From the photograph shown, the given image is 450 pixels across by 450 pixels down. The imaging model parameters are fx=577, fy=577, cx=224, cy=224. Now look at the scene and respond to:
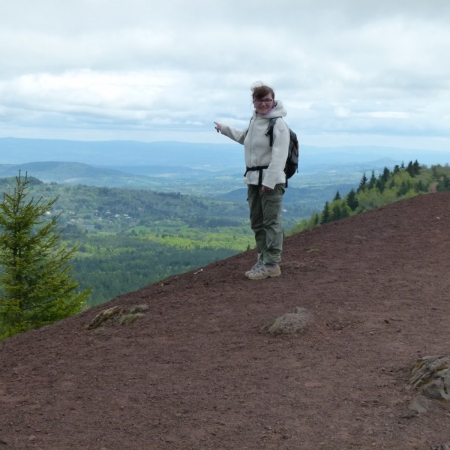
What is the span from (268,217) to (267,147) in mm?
1043

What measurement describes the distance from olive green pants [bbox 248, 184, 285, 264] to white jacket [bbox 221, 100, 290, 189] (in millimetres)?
246

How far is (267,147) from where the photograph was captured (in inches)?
323

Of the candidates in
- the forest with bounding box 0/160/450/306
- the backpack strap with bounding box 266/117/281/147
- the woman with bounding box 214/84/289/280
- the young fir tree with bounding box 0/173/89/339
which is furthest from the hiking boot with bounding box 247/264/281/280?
the forest with bounding box 0/160/450/306

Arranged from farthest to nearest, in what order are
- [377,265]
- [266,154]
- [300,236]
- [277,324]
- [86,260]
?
[86,260] < [300,236] < [377,265] < [266,154] < [277,324]

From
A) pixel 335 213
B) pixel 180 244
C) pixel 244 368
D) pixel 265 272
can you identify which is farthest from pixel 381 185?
pixel 180 244

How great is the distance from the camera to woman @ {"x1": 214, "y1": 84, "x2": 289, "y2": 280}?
Result: 801 cm

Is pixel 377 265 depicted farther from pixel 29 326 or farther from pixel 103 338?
pixel 29 326

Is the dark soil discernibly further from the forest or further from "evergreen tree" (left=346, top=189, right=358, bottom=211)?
"evergreen tree" (left=346, top=189, right=358, bottom=211)

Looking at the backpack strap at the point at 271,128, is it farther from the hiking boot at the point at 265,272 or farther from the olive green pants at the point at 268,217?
the hiking boot at the point at 265,272

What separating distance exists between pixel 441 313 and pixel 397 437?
2.99m

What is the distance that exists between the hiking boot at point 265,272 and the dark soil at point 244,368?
0.12 meters

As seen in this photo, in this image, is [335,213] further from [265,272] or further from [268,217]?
[268,217]

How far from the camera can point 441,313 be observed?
22.2ft

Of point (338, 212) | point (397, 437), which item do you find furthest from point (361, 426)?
point (338, 212)
